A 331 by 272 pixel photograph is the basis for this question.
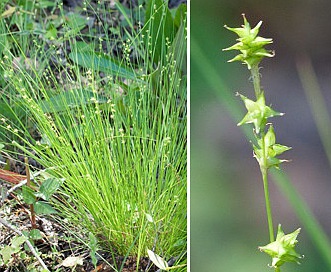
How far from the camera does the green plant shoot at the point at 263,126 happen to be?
72 centimetres

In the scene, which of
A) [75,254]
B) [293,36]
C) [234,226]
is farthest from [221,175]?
[75,254]

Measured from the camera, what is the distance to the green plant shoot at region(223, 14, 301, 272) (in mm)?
717

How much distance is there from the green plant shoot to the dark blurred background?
2cm

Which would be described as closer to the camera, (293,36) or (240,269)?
(293,36)

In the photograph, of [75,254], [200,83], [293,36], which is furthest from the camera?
[75,254]

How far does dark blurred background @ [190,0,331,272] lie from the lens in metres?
0.76

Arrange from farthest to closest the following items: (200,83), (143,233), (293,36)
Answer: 1. (143,233)
2. (200,83)
3. (293,36)

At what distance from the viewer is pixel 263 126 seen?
2.39ft

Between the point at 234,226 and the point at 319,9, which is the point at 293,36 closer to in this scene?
the point at 319,9

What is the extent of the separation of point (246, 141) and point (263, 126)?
0.09 metres

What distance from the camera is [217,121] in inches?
32.6

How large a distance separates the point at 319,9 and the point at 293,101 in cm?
11

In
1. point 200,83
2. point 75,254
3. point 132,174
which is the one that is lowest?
point 75,254

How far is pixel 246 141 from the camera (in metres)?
0.82
